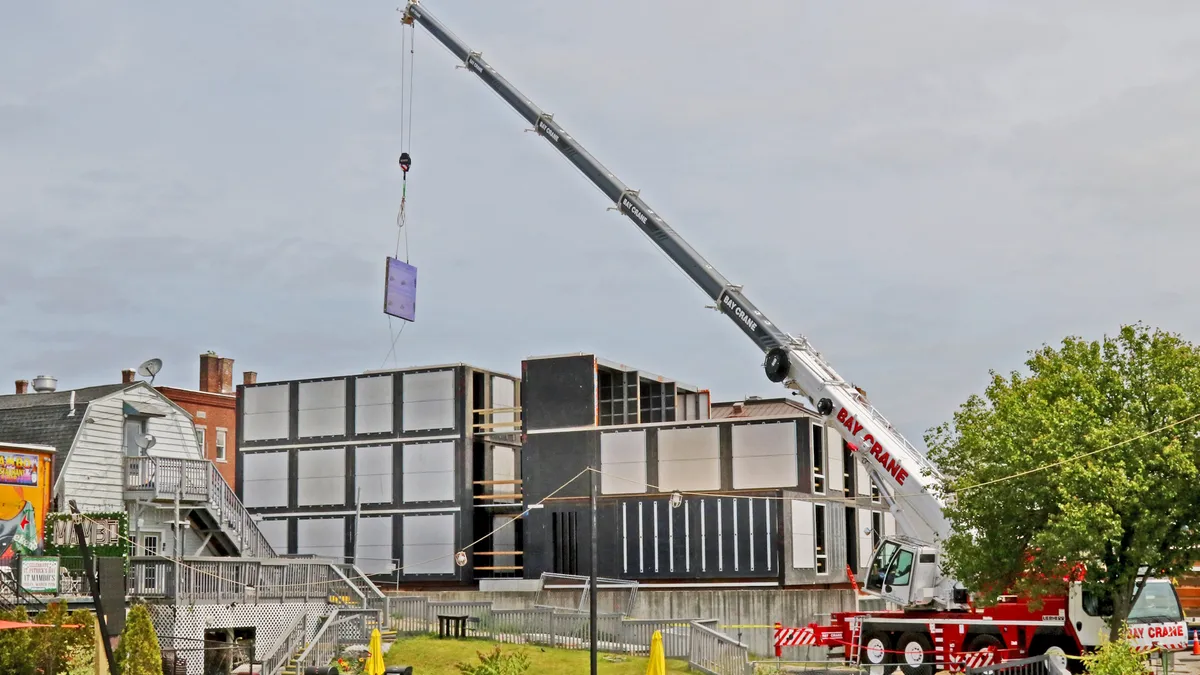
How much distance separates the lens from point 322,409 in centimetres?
5412

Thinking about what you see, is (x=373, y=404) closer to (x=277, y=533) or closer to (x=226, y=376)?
(x=277, y=533)

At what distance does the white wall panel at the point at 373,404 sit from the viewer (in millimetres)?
53000

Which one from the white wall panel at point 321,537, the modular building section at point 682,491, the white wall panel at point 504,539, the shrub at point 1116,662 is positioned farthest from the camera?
the white wall panel at point 321,537

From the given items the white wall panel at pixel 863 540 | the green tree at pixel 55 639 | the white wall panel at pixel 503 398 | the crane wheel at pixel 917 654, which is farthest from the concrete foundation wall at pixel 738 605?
the green tree at pixel 55 639

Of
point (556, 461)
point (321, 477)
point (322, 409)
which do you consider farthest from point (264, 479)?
point (556, 461)

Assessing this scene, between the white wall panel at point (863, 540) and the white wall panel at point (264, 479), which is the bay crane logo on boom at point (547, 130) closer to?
the white wall panel at point (264, 479)

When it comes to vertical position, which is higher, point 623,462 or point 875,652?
point 623,462

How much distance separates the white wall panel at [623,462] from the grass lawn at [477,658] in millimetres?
11680

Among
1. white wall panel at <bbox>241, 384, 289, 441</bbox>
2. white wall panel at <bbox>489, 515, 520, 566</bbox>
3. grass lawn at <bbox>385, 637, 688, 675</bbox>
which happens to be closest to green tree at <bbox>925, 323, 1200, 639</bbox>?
grass lawn at <bbox>385, 637, 688, 675</bbox>

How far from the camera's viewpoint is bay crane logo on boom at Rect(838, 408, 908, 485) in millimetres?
34031

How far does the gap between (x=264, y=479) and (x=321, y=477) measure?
274cm

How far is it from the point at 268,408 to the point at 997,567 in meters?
33.1

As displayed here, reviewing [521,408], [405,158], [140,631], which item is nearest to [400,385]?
[521,408]

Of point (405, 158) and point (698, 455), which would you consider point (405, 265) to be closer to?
point (405, 158)
